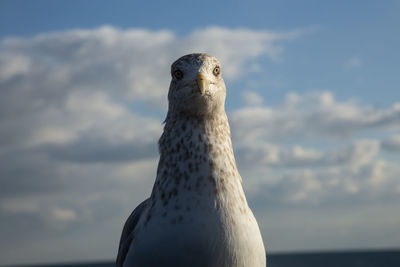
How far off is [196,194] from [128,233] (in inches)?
69.6

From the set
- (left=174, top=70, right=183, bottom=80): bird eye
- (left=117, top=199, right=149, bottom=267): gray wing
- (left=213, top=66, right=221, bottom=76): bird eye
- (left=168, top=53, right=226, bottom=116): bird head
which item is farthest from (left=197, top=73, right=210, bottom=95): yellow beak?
(left=117, top=199, right=149, bottom=267): gray wing

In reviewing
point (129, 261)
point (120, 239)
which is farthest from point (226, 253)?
point (120, 239)

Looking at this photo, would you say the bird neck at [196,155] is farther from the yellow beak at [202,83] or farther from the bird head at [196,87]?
the yellow beak at [202,83]

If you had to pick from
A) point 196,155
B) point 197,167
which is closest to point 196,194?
point 197,167

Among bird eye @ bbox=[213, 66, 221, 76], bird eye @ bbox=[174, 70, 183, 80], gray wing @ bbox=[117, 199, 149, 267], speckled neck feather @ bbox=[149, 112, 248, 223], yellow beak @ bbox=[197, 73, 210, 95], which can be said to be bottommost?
gray wing @ bbox=[117, 199, 149, 267]

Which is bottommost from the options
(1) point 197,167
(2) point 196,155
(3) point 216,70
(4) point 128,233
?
(4) point 128,233

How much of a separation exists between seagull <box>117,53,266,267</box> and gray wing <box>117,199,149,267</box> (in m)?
0.17

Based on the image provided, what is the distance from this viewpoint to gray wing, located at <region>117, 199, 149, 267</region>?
7281 millimetres

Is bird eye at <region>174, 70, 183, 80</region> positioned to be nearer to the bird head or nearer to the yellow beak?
the bird head

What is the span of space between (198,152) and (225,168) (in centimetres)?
40

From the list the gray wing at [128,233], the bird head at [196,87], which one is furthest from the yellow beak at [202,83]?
the gray wing at [128,233]

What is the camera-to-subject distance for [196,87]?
677 centimetres

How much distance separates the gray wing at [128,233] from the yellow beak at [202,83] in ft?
6.91

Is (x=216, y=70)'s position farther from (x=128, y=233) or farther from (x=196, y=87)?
(x=128, y=233)
